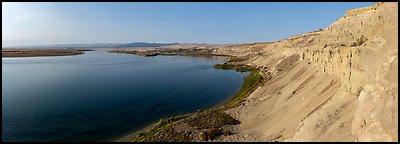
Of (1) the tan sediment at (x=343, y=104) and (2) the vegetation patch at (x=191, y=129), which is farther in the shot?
(2) the vegetation patch at (x=191, y=129)

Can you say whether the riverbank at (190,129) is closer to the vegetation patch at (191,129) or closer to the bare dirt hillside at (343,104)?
→ the vegetation patch at (191,129)

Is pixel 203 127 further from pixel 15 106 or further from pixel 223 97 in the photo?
pixel 15 106

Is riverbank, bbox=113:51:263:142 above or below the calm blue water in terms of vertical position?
above

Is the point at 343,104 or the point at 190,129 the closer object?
the point at 343,104

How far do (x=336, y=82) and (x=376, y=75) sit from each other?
21.7 feet

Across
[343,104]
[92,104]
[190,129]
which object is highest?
[343,104]

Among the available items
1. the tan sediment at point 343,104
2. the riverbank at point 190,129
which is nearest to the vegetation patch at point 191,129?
the riverbank at point 190,129

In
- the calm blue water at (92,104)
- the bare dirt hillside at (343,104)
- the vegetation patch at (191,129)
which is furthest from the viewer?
the calm blue water at (92,104)

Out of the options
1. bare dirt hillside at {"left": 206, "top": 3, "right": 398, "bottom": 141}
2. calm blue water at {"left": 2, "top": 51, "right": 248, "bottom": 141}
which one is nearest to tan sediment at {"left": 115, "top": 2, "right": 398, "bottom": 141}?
bare dirt hillside at {"left": 206, "top": 3, "right": 398, "bottom": 141}

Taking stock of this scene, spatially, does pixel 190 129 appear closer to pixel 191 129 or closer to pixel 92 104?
pixel 191 129

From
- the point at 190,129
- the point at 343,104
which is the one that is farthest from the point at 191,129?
the point at 343,104

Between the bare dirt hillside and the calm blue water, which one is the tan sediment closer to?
the bare dirt hillside

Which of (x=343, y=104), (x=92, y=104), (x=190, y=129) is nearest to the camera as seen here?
(x=343, y=104)

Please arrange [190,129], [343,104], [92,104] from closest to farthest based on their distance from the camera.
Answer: [343,104] → [190,129] → [92,104]
